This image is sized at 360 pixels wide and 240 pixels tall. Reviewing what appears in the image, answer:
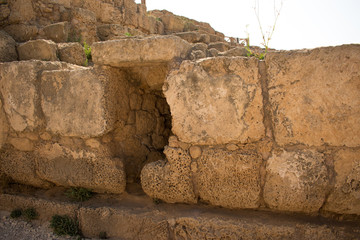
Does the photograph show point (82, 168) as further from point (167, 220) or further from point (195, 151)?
point (195, 151)

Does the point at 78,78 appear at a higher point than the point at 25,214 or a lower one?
higher

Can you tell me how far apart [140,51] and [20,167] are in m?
1.69

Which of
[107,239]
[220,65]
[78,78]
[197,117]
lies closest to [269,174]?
[197,117]

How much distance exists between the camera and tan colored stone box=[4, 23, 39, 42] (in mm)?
3709

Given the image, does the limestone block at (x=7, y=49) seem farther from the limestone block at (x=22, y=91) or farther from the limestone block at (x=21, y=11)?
the limestone block at (x=21, y=11)

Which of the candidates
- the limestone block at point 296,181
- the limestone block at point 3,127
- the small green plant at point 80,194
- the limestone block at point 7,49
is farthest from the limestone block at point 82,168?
the limestone block at point 296,181

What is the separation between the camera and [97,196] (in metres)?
2.40

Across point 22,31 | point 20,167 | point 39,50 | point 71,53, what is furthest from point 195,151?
point 22,31

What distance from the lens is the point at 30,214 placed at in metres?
2.36

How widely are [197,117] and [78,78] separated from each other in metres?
1.13

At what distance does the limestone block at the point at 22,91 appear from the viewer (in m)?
2.39

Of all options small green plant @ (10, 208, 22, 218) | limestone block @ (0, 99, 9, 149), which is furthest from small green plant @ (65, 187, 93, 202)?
limestone block @ (0, 99, 9, 149)

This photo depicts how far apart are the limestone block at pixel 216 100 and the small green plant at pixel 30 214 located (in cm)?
156

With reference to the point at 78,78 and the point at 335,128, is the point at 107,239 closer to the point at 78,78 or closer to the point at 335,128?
the point at 78,78
